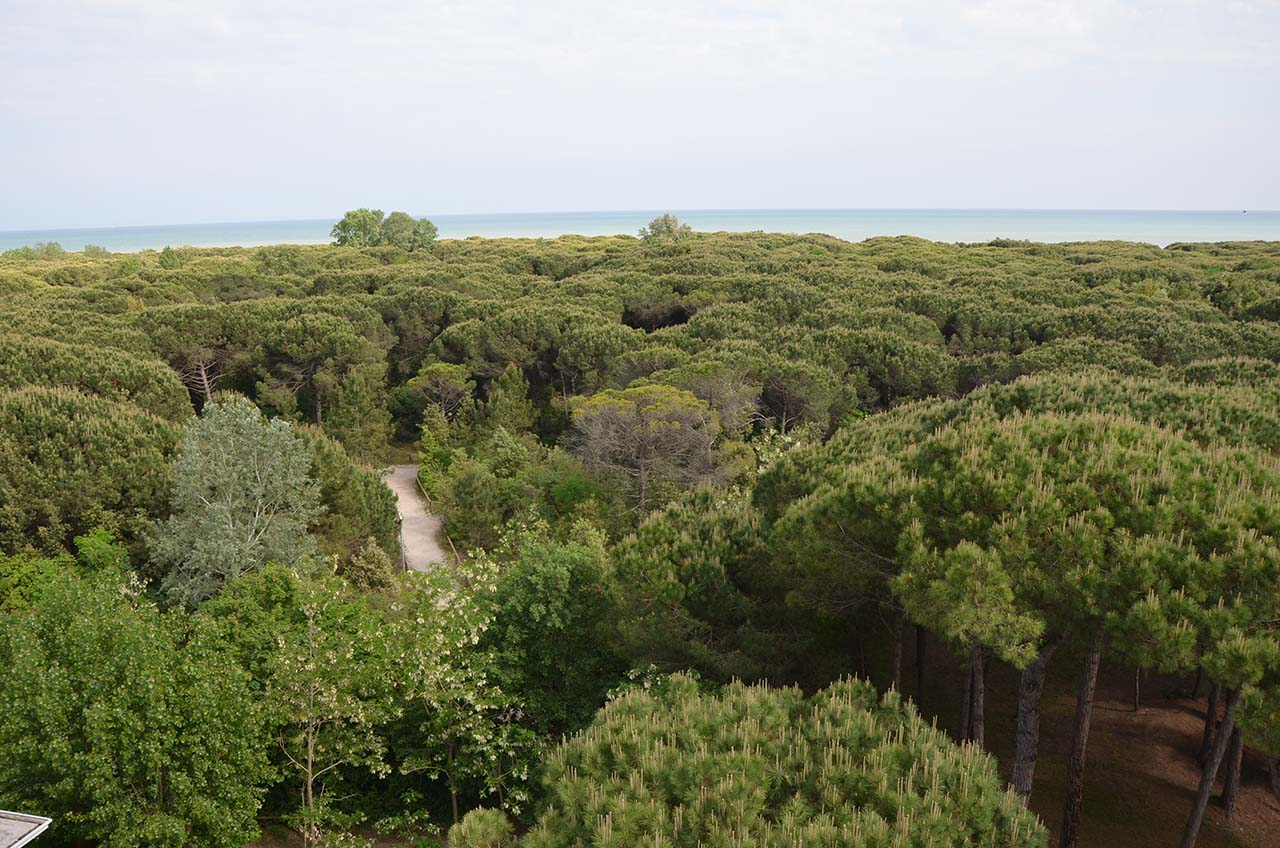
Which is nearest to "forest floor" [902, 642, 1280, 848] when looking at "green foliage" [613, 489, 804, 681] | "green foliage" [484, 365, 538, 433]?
"green foliage" [613, 489, 804, 681]

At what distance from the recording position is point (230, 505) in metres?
14.5

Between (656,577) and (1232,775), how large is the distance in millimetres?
9027

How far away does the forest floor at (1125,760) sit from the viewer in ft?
36.1

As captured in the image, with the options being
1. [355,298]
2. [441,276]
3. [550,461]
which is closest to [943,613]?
[550,461]

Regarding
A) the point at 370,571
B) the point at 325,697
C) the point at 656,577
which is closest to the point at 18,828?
the point at 325,697

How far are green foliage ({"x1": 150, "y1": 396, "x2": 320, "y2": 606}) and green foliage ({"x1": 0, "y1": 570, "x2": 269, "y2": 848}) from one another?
384 centimetres

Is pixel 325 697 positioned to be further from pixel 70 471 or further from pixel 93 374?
pixel 93 374

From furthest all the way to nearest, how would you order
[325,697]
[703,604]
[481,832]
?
[703,604], [325,697], [481,832]

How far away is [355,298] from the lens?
36.8m

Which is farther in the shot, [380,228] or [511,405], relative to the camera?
[380,228]

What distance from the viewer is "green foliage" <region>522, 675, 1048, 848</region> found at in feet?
20.1

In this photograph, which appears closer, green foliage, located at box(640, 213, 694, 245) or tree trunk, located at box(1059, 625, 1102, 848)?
tree trunk, located at box(1059, 625, 1102, 848)

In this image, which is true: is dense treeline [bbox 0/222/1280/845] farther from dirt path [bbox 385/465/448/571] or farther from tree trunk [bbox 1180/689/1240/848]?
dirt path [bbox 385/465/448/571]

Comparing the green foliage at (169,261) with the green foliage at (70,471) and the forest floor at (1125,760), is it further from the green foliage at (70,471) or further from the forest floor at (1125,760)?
the forest floor at (1125,760)
